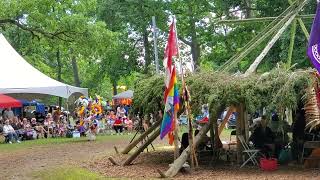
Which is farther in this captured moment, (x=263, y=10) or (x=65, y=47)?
(x=263, y=10)

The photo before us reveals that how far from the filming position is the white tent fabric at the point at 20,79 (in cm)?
2097

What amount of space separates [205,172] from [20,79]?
37.9ft

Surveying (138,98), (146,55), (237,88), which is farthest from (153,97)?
(146,55)

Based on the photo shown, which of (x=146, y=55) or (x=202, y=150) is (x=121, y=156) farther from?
(x=146, y=55)

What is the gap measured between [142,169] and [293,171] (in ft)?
12.6

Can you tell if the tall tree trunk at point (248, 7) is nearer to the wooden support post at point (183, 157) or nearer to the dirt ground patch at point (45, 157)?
the dirt ground patch at point (45, 157)

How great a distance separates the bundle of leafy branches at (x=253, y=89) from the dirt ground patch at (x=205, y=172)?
1.53 meters

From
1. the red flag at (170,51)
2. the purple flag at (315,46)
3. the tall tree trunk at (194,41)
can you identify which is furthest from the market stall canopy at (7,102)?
the purple flag at (315,46)

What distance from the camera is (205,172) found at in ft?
41.8

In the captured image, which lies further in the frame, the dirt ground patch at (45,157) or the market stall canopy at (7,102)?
the market stall canopy at (7,102)

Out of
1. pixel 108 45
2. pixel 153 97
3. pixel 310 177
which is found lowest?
pixel 310 177

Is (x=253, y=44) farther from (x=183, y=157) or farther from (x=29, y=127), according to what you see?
(x=29, y=127)

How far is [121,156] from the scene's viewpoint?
54.1 feet

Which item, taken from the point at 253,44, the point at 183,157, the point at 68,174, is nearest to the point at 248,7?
the point at 253,44
